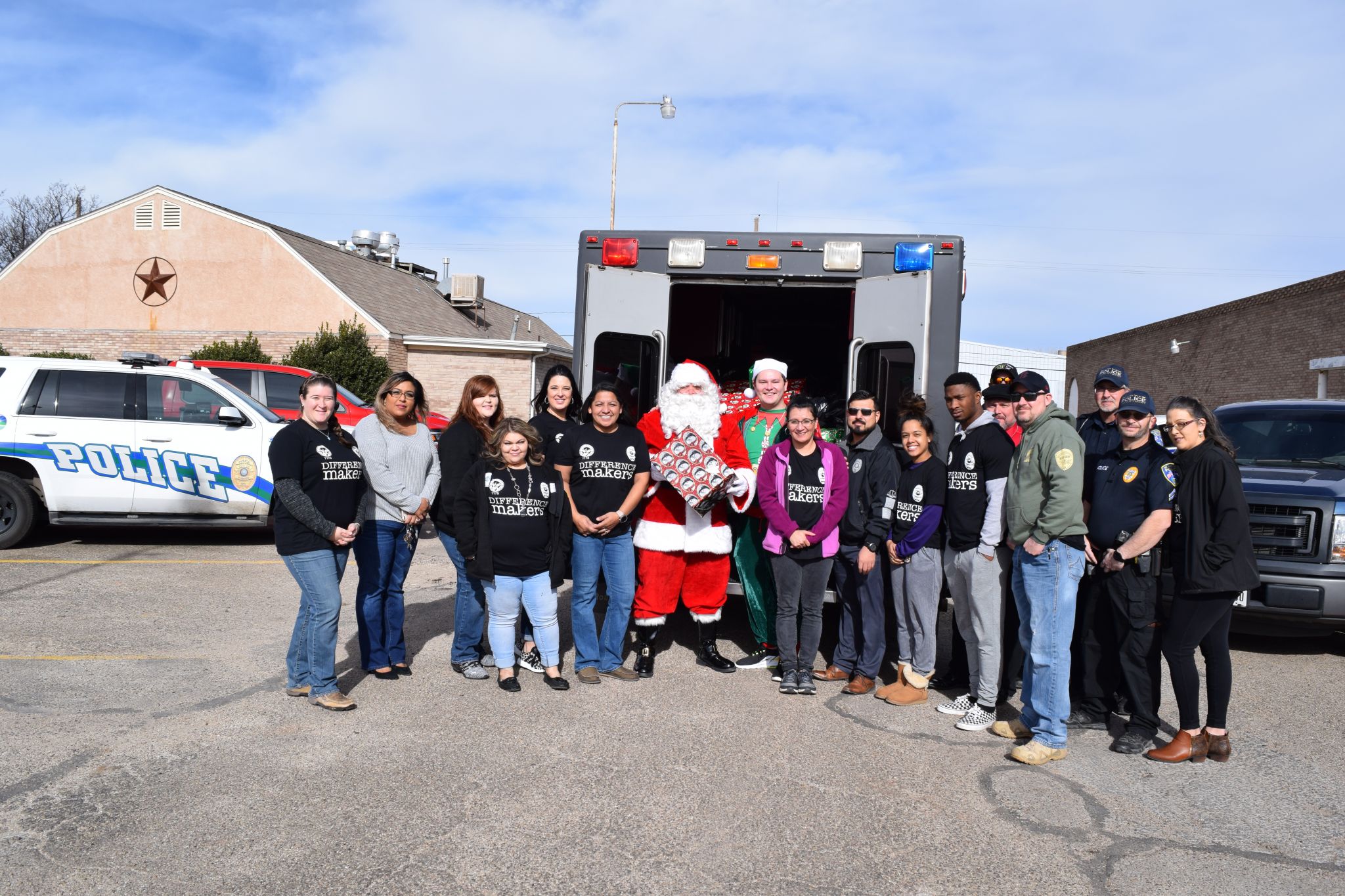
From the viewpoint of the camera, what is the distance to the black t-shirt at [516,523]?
5609 mm

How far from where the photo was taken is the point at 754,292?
8992 millimetres

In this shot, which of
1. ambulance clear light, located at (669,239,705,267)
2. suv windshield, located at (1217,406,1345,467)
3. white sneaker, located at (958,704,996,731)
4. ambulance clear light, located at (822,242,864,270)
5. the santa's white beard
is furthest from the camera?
suv windshield, located at (1217,406,1345,467)

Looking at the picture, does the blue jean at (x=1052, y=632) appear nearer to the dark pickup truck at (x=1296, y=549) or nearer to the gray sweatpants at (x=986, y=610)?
the gray sweatpants at (x=986, y=610)

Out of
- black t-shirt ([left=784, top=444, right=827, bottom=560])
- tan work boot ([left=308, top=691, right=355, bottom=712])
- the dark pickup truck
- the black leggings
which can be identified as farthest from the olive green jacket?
tan work boot ([left=308, top=691, right=355, bottom=712])

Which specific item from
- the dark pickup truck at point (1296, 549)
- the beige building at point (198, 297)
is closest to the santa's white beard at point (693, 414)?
the dark pickup truck at point (1296, 549)

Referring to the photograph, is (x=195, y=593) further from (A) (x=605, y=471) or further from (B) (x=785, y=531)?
(B) (x=785, y=531)

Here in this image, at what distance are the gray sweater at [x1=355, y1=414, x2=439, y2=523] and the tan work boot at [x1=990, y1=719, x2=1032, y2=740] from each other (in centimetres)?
353

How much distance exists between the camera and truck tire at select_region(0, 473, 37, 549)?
9875 mm

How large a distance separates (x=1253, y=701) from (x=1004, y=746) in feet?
6.97

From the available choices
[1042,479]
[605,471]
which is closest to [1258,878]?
[1042,479]

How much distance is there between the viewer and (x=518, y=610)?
5.79 meters

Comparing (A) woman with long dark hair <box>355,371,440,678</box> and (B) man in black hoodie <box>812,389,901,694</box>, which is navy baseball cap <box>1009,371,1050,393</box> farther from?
(A) woman with long dark hair <box>355,371,440,678</box>

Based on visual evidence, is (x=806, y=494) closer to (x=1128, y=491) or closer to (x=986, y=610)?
(x=986, y=610)

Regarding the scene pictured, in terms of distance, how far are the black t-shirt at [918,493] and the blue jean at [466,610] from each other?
2.58 metres
